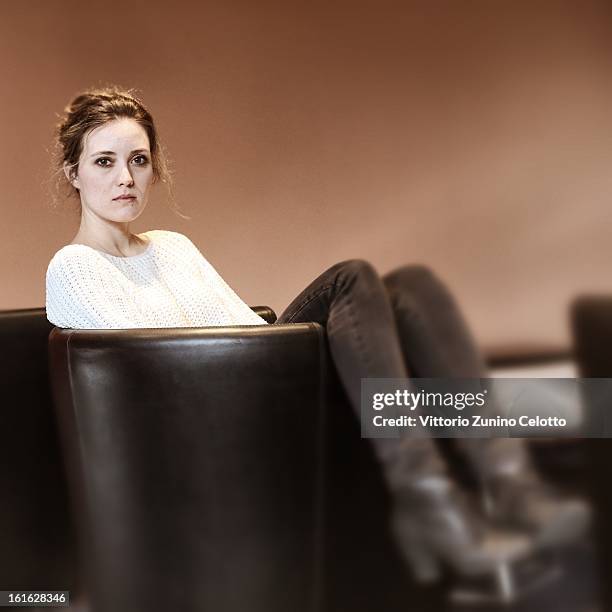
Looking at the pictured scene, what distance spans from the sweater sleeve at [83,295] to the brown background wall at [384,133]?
0.99 feet

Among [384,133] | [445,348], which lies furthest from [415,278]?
[384,133]

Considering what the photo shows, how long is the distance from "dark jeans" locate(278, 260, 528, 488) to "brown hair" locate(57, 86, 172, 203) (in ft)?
1.51

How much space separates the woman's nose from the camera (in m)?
1.85

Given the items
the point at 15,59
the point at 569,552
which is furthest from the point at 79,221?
the point at 569,552

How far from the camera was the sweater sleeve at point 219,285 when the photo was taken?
5.97ft

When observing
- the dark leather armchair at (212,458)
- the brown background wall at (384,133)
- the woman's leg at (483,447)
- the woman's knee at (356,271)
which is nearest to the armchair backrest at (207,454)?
the dark leather armchair at (212,458)

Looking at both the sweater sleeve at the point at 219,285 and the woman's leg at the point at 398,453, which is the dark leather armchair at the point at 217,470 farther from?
the sweater sleeve at the point at 219,285

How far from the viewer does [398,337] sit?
5.38 ft

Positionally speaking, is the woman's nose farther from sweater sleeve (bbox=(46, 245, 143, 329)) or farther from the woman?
sweater sleeve (bbox=(46, 245, 143, 329))

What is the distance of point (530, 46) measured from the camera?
1.75m

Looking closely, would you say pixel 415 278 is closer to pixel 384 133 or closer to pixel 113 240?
pixel 384 133

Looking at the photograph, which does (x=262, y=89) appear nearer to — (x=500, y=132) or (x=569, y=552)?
(x=500, y=132)

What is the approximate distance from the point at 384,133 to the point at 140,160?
1.52 ft

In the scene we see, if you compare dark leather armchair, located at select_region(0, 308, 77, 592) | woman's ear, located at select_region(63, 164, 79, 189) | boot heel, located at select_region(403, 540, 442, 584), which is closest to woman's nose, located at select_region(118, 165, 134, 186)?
woman's ear, located at select_region(63, 164, 79, 189)
